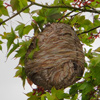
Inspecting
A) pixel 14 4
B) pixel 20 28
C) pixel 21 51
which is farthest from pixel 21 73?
pixel 14 4

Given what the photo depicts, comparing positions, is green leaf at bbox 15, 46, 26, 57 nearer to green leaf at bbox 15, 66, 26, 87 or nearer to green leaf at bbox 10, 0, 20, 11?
green leaf at bbox 15, 66, 26, 87

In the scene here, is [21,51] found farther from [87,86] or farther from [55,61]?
[87,86]

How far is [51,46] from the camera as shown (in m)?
1.18

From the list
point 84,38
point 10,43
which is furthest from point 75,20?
point 10,43

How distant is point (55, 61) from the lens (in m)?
1.16

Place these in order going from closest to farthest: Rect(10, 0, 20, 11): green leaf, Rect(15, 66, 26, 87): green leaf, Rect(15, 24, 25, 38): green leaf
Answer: Rect(10, 0, 20, 11): green leaf, Rect(15, 24, 25, 38): green leaf, Rect(15, 66, 26, 87): green leaf

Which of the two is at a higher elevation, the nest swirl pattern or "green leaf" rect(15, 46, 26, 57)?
"green leaf" rect(15, 46, 26, 57)

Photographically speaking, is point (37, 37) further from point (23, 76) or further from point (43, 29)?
point (23, 76)

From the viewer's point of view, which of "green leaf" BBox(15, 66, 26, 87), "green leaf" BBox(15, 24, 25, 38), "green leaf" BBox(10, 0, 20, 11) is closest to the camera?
"green leaf" BBox(10, 0, 20, 11)

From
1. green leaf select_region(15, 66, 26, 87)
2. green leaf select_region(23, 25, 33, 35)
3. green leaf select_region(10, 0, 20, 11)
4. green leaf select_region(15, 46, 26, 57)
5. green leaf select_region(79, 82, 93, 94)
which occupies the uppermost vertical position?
green leaf select_region(10, 0, 20, 11)

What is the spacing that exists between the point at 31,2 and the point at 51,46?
22 cm

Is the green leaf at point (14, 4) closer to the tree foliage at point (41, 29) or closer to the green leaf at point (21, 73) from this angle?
the tree foliage at point (41, 29)

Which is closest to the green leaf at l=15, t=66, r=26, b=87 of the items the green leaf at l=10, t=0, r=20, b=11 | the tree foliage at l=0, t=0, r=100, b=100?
the tree foliage at l=0, t=0, r=100, b=100

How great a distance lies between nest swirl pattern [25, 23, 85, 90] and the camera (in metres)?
1.16
